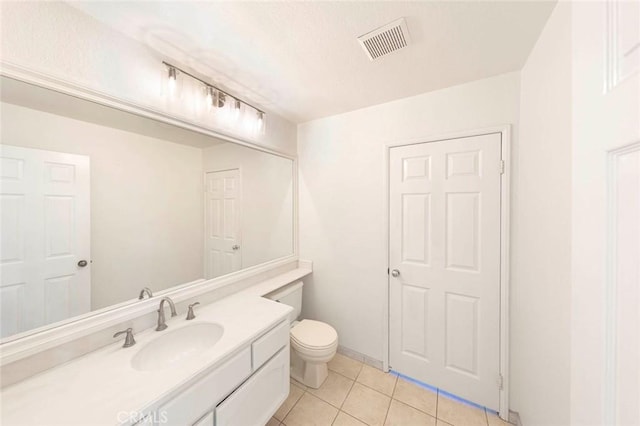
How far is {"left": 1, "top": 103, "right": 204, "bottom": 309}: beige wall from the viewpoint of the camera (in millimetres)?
1019

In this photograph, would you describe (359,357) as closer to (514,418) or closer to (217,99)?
(514,418)

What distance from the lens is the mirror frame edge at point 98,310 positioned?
0.86 metres

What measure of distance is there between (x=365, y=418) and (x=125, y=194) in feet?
6.81

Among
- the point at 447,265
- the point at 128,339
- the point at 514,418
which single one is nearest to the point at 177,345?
the point at 128,339

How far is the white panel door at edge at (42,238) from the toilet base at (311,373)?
1460 millimetres

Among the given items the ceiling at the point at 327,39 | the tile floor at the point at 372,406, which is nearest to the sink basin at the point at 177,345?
the tile floor at the point at 372,406

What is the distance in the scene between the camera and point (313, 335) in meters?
1.76

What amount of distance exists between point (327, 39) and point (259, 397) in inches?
79.1

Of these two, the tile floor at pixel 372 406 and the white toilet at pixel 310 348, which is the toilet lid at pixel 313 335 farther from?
the tile floor at pixel 372 406

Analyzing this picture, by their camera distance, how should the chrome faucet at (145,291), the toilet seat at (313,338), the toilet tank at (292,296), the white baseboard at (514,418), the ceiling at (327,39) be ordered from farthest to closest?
1. the toilet tank at (292,296)
2. the toilet seat at (313,338)
3. the white baseboard at (514,418)
4. the chrome faucet at (145,291)
5. the ceiling at (327,39)

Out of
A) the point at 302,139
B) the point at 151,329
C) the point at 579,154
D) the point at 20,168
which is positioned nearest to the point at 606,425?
the point at 579,154

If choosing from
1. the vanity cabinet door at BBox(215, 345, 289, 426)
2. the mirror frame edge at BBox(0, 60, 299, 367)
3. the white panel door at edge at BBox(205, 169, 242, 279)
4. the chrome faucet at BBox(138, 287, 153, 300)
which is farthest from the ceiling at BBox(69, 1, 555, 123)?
the vanity cabinet door at BBox(215, 345, 289, 426)

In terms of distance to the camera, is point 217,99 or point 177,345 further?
point 217,99

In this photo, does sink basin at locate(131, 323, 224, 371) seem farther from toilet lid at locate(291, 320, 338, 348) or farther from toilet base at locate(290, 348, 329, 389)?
toilet base at locate(290, 348, 329, 389)
